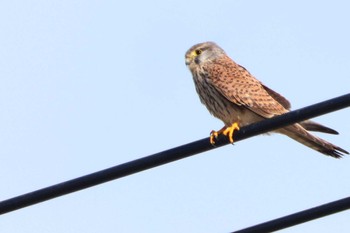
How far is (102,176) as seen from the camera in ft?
17.3

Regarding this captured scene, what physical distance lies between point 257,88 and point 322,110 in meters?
4.18

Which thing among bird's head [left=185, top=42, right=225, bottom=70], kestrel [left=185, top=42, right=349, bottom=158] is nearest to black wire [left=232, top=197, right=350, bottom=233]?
kestrel [left=185, top=42, right=349, bottom=158]

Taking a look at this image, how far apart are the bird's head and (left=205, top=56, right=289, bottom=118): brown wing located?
0.50 ft

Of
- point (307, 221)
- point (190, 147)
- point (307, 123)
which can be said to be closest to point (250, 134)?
point (190, 147)

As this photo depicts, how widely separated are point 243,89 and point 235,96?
0.21 m

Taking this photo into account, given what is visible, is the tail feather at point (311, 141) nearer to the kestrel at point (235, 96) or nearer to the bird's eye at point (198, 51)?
A: the kestrel at point (235, 96)

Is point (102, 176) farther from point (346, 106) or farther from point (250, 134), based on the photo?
point (346, 106)

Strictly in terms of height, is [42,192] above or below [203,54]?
below

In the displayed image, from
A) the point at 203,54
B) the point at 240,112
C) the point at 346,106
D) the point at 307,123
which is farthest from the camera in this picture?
the point at 203,54

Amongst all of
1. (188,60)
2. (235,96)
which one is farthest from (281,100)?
(188,60)

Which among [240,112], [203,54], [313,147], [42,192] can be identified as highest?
[203,54]

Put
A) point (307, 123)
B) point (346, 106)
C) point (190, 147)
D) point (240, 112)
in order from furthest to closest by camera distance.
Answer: point (240, 112), point (307, 123), point (190, 147), point (346, 106)

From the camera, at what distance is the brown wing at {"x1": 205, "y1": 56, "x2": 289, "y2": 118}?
29.2 ft

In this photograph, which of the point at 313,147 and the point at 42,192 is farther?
the point at 313,147
